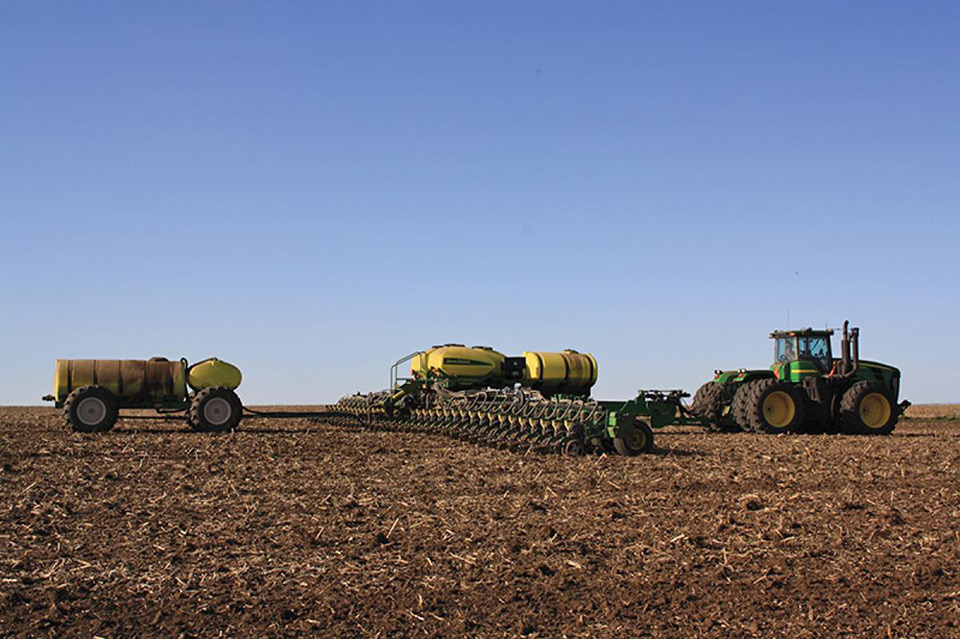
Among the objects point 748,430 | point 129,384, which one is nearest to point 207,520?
point 129,384

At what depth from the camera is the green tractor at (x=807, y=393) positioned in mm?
20938

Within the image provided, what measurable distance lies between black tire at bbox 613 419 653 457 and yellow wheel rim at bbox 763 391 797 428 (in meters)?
6.91

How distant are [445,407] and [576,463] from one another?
23.3 feet

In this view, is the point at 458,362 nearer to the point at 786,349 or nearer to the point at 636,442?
the point at 786,349

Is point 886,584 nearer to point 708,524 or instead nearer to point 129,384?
point 708,524

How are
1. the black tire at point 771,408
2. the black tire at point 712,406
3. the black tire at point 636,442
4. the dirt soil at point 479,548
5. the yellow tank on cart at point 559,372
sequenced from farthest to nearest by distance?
the yellow tank on cart at point 559,372 < the black tire at point 712,406 < the black tire at point 771,408 < the black tire at point 636,442 < the dirt soil at point 479,548

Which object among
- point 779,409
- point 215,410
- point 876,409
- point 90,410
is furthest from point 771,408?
point 90,410

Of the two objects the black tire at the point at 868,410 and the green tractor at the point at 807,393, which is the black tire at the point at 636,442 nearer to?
the green tractor at the point at 807,393

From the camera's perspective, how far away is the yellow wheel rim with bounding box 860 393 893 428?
70.0 feet

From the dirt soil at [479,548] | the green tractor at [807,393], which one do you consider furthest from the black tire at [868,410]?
the dirt soil at [479,548]

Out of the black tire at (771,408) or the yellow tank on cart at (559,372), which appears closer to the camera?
the black tire at (771,408)

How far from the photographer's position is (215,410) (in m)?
21.2

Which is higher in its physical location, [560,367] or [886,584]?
[560,367]

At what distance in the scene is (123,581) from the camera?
6.78 metres
